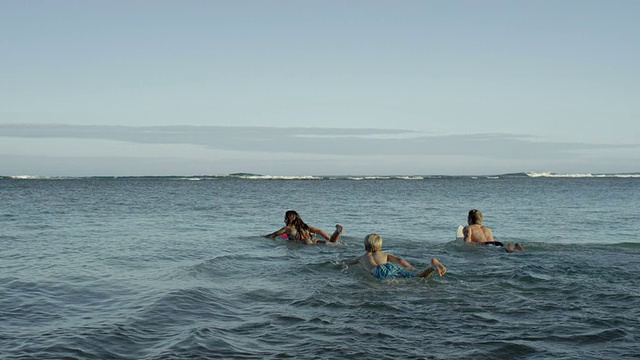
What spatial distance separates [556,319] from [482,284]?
3.16 meters

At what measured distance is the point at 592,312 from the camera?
9859mm

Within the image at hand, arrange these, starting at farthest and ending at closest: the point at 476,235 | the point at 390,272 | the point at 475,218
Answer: the point at 475,218 < the point at 476,235 < the point at 390,272

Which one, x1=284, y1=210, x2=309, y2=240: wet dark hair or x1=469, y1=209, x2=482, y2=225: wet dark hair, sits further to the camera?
x1=284, y1=210, x2=309, y2=240: wet dark hair

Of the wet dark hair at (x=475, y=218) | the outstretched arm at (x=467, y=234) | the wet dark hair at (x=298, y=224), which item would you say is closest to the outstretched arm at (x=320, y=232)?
the wet dark hair at (x=298, y=224)

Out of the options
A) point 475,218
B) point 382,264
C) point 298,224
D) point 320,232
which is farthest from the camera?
point 298,224

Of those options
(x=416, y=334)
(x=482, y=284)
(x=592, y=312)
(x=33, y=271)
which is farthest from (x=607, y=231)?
(x=33, y=271)

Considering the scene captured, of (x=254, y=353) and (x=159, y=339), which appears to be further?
(x=159, y=339)

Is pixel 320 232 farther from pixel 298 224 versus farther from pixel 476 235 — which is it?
pixel 476 235

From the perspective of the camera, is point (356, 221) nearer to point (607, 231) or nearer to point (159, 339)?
point (607, 231)

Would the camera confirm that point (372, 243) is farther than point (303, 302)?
Yes

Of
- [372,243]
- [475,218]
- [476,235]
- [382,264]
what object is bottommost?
[382,264]

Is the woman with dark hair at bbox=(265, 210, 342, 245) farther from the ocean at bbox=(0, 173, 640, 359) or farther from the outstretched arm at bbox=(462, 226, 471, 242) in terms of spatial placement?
the outstretched arm at bbox=(462, 226, 471, 242)

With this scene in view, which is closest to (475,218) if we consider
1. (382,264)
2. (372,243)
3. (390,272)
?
(372,243)

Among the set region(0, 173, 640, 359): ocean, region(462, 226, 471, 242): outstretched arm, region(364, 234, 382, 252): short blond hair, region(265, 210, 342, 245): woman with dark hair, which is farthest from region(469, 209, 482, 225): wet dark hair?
region(364, 234, 382, 252): short blond hair
